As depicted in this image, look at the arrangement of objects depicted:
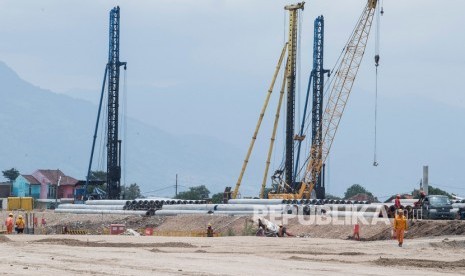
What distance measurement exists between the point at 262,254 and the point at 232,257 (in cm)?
280

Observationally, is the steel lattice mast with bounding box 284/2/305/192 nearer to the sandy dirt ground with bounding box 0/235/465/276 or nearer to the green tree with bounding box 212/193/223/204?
the green tree with bounding box 212/193/223/204

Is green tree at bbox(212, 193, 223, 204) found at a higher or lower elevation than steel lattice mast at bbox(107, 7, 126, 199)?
lower

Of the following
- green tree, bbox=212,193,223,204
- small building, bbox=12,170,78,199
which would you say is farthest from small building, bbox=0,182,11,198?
green tree, bbox=212,193,223,204

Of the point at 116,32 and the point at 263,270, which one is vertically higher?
the point at 116,32

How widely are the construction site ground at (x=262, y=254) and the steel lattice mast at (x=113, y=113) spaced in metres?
38.8

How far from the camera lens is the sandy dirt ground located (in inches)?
1154

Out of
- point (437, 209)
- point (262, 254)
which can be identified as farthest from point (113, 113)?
point (262, 254)

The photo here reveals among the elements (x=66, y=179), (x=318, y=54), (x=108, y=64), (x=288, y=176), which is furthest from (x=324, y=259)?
(x=66, y=179)

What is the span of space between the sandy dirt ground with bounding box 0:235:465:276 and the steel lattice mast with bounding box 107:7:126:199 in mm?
49403

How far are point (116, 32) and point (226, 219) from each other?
35923mm

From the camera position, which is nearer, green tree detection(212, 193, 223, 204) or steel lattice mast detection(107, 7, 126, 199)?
steel lattice mast detection(107, 7, 126, 199)

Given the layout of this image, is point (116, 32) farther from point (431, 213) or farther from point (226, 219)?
point (431, 213)

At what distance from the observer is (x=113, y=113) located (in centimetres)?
9675

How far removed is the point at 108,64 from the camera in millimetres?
99688
